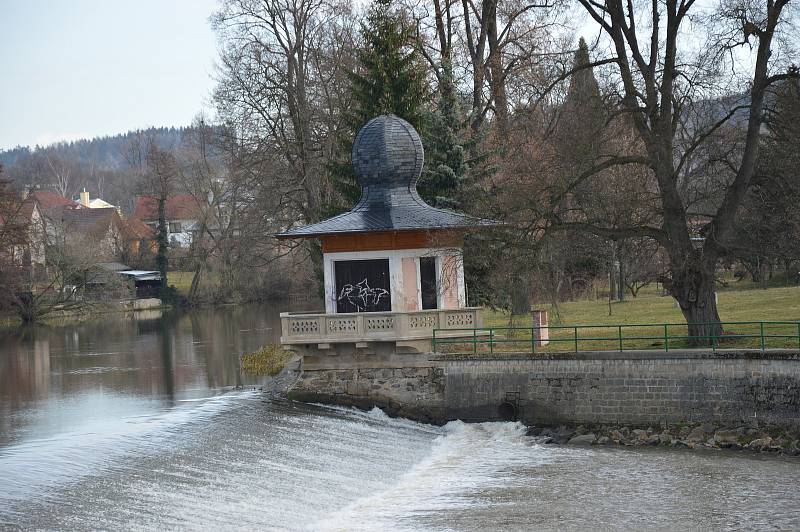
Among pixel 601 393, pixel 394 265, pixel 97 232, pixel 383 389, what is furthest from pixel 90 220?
pixel 601 393

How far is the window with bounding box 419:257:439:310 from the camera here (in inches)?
1181

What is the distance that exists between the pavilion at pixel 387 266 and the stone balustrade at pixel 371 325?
3cm

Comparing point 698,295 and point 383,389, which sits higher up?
point 698,295

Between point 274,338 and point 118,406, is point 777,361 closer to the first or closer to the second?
point 118,406

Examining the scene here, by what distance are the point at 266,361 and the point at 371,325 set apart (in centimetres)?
1075

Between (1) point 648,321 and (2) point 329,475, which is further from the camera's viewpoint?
(1) point 648,321

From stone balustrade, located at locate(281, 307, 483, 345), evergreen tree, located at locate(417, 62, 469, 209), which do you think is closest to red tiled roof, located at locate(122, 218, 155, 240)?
evergreen tree, located at locate(417, 62, 469, 209)

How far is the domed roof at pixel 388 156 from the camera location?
3106 cm

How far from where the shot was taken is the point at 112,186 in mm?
183250

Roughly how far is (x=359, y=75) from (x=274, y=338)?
14.0m

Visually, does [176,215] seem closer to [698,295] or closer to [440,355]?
[440,355]

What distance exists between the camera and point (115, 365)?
40.1m

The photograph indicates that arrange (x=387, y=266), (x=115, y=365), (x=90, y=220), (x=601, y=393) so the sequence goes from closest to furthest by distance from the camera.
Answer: (x=601, y=393) < (x=387, y=266) < (x=115, y=365) < (x=90, y=220)

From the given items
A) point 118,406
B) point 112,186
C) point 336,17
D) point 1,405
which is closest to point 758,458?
point 118,406
